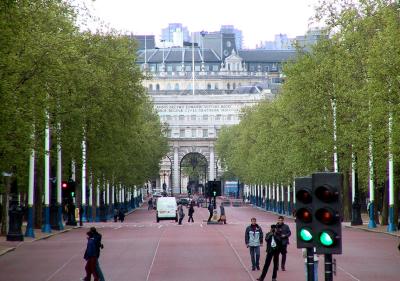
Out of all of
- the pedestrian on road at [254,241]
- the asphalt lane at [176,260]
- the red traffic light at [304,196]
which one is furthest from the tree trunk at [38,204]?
the red traffic light at [304,196]

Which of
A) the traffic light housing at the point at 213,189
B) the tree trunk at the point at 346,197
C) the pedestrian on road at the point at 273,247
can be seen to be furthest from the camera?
the traffic light housing at the point at 213,189

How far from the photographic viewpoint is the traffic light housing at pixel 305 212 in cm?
2078

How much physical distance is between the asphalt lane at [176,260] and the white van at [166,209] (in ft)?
134

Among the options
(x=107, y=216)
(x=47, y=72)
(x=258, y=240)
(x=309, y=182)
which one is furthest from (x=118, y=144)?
(x=309, y=182)

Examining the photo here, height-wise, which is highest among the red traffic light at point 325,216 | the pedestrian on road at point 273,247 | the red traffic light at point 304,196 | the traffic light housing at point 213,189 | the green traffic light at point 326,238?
the traffic light housing at point 213,189

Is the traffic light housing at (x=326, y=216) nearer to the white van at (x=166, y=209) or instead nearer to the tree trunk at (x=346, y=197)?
the tree trunk at (x=346, y=197)

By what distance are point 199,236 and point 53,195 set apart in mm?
13662

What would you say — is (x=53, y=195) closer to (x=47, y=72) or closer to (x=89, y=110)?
(x=89, y=110)

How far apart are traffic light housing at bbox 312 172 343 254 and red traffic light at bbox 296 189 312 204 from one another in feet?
0.94

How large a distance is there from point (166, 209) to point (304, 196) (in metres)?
85.6

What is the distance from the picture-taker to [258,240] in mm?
40094

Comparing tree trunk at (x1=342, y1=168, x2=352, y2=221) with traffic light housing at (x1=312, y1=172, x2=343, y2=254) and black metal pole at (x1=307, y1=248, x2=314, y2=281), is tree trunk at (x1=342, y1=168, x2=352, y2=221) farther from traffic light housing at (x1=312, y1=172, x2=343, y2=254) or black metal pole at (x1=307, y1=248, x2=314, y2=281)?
traffic light housing at (x1=312, y1=172, x2=343, y2=254)

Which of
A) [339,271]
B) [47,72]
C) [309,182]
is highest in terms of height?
[47,72]

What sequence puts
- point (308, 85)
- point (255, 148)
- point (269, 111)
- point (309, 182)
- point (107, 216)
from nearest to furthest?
point (309, 182) < point (308, 85) < point (107, 216) < point (269, 111) < point (255, 148)
